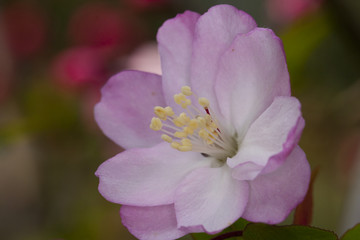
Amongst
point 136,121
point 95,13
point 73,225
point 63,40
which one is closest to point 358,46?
point 136,121

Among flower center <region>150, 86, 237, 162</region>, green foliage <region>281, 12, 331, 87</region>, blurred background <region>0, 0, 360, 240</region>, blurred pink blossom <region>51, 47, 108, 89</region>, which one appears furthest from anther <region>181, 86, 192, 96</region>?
blurred pink blossom <region>51, 47, 108, 89</region>

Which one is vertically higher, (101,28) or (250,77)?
(250,77)

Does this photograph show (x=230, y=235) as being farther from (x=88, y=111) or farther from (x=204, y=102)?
(x=88, y=111)

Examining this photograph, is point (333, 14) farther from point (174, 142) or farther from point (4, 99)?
point (4, 99)

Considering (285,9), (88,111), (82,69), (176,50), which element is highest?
(176,50)

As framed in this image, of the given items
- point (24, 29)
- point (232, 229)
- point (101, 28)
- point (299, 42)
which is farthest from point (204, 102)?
point (24, 29)

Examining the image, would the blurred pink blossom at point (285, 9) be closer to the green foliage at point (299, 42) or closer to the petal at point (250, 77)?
the green foliage at point (299, 42)

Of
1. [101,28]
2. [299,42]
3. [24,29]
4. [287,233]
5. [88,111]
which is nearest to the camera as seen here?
[287,233]
